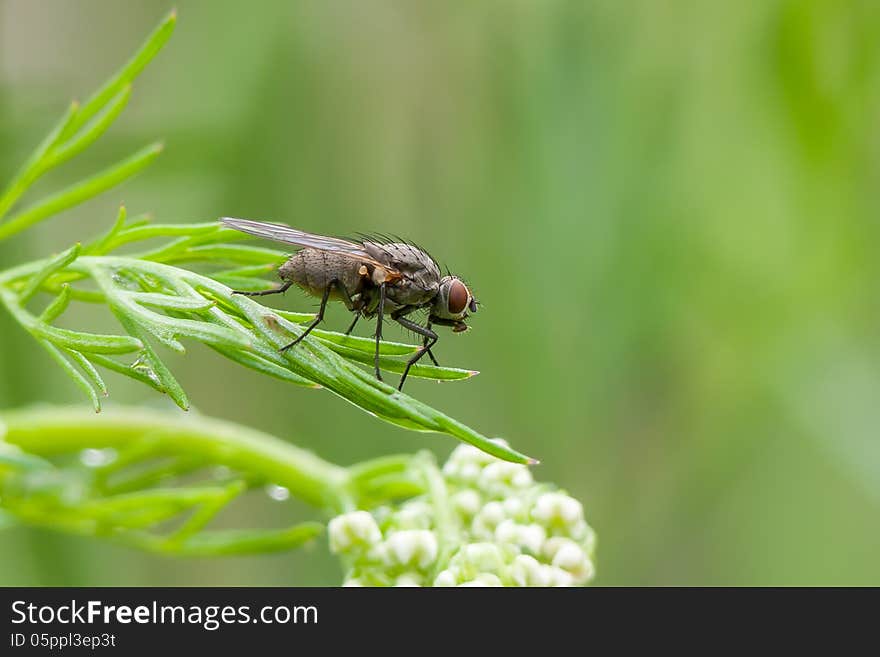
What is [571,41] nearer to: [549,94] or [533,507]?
[549,94]

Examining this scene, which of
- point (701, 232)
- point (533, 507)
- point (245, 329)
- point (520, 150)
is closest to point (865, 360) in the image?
point (701, 232)

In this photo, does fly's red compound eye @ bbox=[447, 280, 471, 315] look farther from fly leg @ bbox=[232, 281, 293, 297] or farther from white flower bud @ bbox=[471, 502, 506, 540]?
white flower bud @ bbox=[471, 502, 506, 540]

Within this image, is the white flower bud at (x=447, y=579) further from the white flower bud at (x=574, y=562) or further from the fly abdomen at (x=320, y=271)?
the fly abdomen at (x=320, y=271)

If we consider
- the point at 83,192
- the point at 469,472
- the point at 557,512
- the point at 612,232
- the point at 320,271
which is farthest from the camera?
the point at 612,232

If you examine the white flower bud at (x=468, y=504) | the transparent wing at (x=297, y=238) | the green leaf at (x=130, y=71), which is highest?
the green leaf at (x=130, y=71)

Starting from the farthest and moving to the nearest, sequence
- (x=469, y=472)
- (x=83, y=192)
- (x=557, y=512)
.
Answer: (x=83, y=192) → (x=469, y=472) → (x=557, y=512)

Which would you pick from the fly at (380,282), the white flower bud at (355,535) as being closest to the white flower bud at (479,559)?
the white flower bud at (355,535)

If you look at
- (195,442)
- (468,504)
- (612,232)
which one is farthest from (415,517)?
(612,232)

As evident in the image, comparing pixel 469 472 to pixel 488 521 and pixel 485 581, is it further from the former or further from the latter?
pixel 485 581
